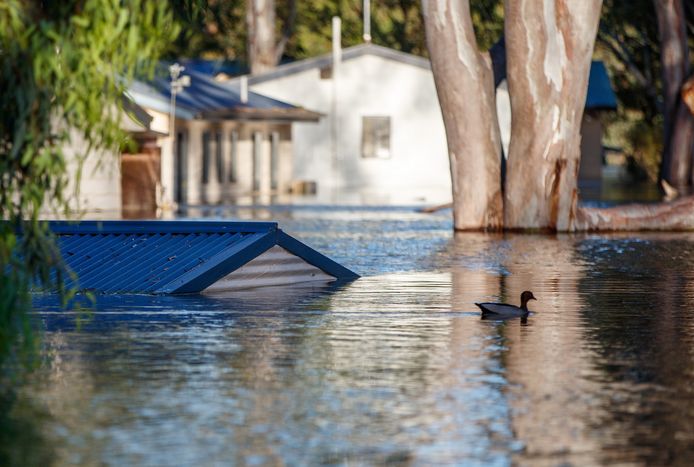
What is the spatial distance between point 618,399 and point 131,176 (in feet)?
108

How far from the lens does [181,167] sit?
5534cm

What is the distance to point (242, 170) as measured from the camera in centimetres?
5916

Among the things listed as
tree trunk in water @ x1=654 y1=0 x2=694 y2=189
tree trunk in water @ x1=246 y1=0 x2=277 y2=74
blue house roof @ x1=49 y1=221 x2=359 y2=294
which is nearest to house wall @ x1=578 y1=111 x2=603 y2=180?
tree trunk in water @ x1=246 y1=0 x2=277 y2=74

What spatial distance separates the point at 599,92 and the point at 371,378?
6064 cm

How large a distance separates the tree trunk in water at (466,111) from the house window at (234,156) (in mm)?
25306

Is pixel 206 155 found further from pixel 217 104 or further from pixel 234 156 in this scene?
pixel 217 104

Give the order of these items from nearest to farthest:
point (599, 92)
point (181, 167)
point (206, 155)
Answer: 1. point (181, 167)
2. point (206, 155)
3. point (599, 92)

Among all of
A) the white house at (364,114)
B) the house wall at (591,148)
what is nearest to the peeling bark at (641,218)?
the white house at (364,114)

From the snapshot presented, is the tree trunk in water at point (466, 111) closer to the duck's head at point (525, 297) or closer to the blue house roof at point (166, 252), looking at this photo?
the blue house roof at point (166, 252)

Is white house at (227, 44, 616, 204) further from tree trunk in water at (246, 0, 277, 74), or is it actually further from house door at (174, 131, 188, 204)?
house door at (174, 131, 188, 204)

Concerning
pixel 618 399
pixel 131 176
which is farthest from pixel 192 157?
pixel 618 399

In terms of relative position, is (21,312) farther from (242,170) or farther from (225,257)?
(242,170)

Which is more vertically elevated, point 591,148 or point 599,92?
point 599,92

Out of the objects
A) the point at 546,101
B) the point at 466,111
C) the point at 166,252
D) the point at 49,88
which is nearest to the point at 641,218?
the point at 546,101
